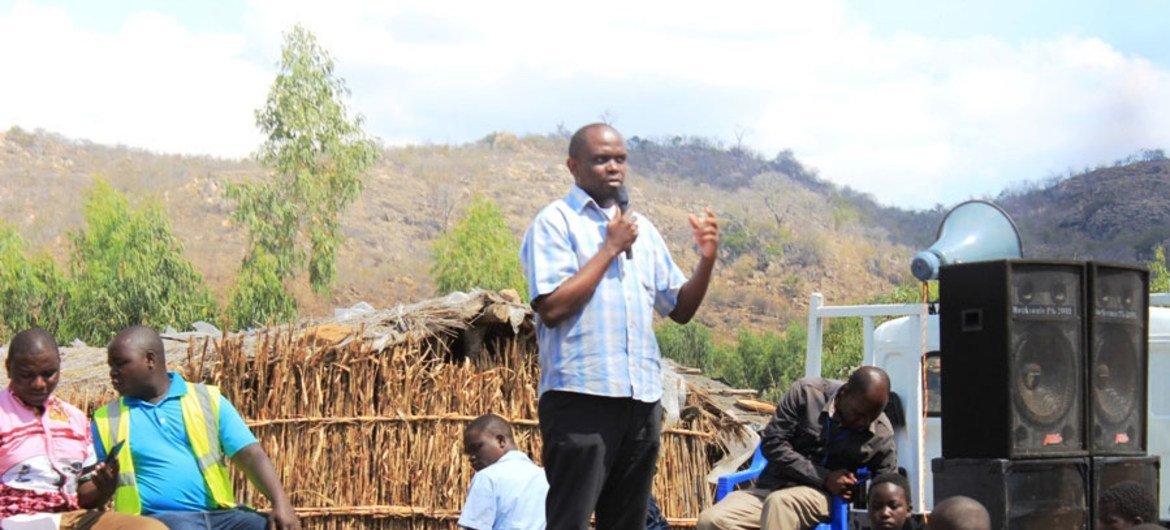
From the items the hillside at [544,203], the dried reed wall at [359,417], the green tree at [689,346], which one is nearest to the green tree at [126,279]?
the green tree at [689,346]

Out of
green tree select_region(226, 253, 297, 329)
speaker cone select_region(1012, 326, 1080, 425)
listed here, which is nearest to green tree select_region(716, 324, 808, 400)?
green tree select_region(226, 253, 297, 329)

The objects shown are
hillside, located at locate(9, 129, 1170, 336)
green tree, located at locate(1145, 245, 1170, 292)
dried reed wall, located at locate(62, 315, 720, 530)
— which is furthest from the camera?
hillside, located at locate(9, 129, 1170, 336)

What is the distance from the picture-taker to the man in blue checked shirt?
14.7 feet

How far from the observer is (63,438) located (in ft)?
19.2

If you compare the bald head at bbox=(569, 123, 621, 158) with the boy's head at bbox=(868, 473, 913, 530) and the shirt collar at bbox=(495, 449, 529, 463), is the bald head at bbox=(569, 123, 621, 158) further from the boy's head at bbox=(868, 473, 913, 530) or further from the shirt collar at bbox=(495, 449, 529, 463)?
the boy's head at bbox=(868, 473, 913, 530)

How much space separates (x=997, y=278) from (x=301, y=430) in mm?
5100

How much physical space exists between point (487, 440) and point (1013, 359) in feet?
8.40

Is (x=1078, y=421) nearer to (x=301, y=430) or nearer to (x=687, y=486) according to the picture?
(x=687, y=486)

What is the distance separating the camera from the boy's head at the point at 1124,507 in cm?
704

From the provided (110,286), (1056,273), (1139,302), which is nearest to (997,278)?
(1056,273)

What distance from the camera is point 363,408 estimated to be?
34.3 ft

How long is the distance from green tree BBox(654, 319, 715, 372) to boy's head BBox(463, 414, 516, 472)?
23.4 meters

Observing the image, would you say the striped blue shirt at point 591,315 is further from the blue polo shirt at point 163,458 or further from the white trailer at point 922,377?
the white trailer at point 922,377

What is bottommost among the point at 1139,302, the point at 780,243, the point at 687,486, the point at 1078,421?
the point at 687,486
